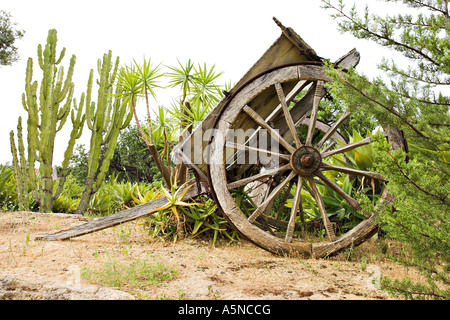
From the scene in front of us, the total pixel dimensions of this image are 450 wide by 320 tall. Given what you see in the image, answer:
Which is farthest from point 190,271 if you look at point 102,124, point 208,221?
point 102,124

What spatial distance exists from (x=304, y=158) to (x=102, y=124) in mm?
5923

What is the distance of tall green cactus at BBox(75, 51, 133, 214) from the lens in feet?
26.0

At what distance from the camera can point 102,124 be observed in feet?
26.2

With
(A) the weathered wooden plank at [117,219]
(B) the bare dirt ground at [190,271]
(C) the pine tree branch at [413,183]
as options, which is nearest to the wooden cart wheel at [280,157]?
(B) the bare dirt ground at [190,271]

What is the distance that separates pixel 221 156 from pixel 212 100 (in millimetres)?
2192

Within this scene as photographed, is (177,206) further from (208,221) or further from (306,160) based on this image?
(306,160)

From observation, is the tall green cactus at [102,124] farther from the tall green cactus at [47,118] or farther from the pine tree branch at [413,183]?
the pine tree branch at [413,183]

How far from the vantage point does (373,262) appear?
3.14m

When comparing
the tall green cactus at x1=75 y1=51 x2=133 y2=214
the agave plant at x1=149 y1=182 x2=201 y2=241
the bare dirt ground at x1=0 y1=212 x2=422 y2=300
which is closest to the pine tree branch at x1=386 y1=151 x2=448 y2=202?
the bare dirt ground at x1=0 y1=212 x2=422 y2=300

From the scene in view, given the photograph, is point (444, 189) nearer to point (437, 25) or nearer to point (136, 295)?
point (437, 25)

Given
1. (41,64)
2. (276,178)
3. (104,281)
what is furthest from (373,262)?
(41,64)

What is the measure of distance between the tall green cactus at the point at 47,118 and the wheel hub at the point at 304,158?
619 cm
